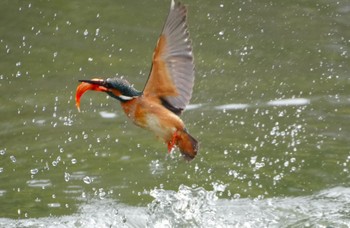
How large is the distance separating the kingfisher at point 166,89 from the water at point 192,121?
0.86 meters

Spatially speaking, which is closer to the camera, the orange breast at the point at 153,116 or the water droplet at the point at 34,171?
the orange breast at the point at 153,116

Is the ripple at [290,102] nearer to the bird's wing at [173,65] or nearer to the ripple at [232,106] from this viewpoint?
the ripple at [232,106]

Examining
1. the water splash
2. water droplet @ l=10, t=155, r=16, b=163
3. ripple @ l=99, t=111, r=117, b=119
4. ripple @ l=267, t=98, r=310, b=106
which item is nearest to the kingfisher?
the water splash

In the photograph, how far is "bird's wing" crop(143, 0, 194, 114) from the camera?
4.32 meters

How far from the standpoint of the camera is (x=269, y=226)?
512 centimetres

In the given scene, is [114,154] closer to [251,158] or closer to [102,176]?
[102,176]

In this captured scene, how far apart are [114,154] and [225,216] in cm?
122

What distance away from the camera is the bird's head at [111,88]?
431 centimetres

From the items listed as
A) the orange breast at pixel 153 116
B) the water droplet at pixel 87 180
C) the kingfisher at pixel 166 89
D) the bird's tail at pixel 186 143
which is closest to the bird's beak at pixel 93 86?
the kingfisher at pixel 166 89

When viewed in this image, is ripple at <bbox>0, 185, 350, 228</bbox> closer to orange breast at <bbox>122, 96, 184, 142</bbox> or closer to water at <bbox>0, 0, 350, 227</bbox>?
water at <bbox>0, 0, 350, 227</bbox>

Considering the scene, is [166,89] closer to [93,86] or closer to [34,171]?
[93,86]

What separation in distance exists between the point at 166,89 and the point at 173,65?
16 centimetres

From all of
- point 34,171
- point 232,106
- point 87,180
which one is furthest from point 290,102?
point 34,171

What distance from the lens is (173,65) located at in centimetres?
444
